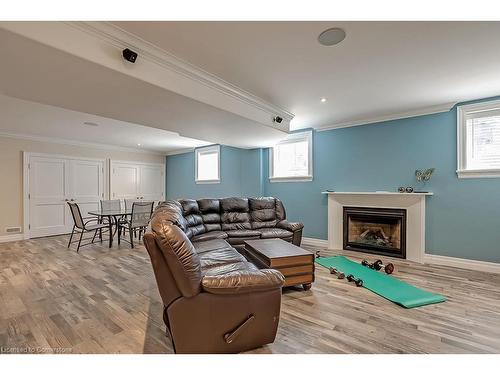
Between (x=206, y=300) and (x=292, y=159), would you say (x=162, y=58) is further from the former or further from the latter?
(x=292, y=159)

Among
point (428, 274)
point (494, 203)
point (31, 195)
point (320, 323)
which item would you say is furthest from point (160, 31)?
point (31, 195)

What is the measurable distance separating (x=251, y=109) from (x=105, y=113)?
1977mm

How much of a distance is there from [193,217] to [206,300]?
270cm

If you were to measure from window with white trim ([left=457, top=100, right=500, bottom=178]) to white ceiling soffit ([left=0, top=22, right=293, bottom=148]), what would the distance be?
2.88 metres

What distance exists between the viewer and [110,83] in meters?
2.28

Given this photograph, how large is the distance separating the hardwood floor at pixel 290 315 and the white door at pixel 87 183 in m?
3.12

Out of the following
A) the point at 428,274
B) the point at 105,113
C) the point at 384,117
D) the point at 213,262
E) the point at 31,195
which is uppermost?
the point at 384,117

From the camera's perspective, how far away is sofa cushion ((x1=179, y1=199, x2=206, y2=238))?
403 cm

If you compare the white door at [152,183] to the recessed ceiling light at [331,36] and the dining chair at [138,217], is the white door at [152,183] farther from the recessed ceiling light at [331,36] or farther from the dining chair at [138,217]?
the recessed ceiling light at [331,36]

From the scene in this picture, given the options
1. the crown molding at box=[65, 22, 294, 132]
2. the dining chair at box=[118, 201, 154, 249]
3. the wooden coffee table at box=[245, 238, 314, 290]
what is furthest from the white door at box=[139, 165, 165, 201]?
the wooden coffee table at box=[245, 238, 314, 290]

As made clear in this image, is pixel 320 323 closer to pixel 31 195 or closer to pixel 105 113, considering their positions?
pixel 105 113

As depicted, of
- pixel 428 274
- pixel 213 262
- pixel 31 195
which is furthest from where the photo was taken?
pixel 31 195

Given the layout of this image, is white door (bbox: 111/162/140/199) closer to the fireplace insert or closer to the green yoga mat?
the green yoga mat
